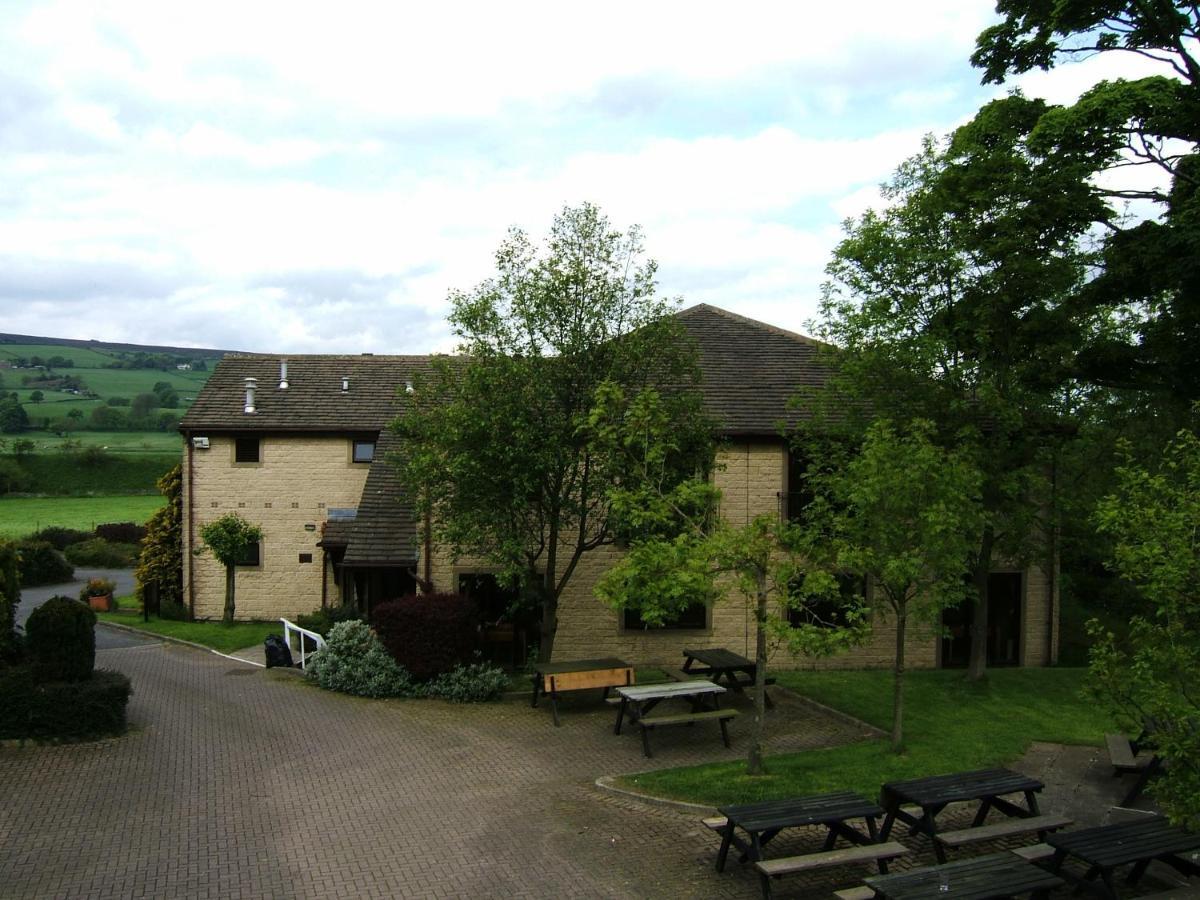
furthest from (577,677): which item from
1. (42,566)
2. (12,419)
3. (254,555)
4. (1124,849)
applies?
(12,419)

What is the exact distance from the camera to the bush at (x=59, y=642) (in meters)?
14.4

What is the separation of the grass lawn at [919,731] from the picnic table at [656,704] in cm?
85

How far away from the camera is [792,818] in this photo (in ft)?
30.9

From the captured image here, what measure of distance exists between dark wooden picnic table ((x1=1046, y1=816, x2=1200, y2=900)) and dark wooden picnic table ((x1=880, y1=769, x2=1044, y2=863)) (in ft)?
3.28

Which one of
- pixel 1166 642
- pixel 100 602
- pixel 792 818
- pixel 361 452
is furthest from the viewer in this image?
pixel 100 602

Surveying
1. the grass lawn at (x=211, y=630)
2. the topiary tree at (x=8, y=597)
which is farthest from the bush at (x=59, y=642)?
the grass lawn at (x=211, y=630)

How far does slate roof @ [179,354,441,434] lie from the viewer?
27.8 meters

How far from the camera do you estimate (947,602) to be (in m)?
13.3

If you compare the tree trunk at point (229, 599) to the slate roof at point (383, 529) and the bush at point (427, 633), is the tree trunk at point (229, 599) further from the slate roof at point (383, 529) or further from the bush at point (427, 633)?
the bush at point (427, 633)

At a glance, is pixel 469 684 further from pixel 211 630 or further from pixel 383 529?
pixel 211 630

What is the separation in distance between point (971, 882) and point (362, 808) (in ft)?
22.7

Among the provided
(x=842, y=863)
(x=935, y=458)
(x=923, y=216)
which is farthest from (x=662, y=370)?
(x=842, y=863)

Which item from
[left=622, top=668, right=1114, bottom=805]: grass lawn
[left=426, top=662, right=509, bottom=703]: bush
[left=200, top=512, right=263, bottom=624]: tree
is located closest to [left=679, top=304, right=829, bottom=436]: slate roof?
[left=622, top=668, right=1114, bottom=805]: grass lawn

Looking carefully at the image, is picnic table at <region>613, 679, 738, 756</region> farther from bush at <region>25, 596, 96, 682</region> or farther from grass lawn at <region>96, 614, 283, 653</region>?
grass lawn at <region>96, 614, 283, 653</region>
